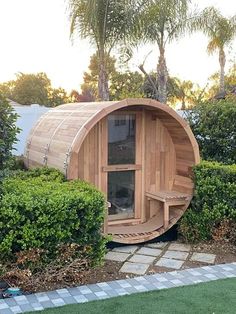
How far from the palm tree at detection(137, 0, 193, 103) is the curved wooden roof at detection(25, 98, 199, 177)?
309 inches

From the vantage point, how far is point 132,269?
5461mm

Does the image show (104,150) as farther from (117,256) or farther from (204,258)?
(204,258)

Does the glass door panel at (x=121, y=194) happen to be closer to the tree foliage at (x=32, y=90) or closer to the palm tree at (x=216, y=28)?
the palm tree at (x=216, y=28)

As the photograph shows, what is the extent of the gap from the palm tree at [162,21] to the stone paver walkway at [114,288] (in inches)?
428

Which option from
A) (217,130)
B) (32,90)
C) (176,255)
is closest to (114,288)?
(176,255)

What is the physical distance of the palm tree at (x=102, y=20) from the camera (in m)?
13.8

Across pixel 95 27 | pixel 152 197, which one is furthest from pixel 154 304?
pixel 95 27

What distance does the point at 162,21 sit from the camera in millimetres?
14977

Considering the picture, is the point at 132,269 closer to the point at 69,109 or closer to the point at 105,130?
the point at 105,130

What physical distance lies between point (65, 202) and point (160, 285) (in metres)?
1.43

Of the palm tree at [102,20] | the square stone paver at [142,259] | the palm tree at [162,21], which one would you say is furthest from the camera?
the palm tree at [162,21]

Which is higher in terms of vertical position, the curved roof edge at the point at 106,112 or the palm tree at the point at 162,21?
the palm tree at the point at 162,21

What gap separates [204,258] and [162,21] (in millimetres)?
10912

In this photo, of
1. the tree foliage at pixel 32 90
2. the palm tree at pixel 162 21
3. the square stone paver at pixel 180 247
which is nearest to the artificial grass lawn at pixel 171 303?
the square stone paver at pixel 180 247
